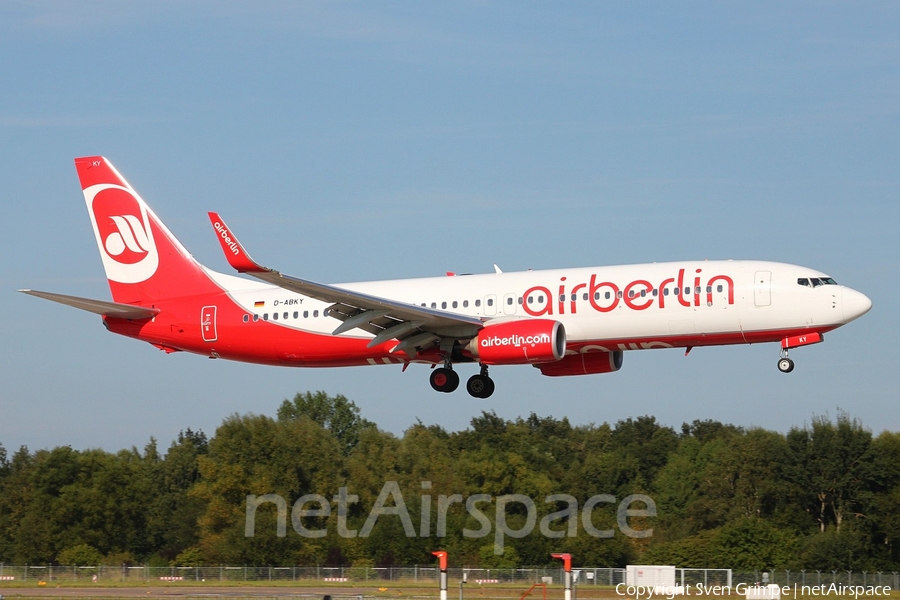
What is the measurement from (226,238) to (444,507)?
31.5m

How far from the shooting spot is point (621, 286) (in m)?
42.8

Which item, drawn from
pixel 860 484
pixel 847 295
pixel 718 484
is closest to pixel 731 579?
pixel 847 295

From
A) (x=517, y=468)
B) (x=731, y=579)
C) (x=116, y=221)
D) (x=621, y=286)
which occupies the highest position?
(x=116, y=221)

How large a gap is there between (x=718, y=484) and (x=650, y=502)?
4.72 meters

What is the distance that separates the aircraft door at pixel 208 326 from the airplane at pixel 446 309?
40 millimetres

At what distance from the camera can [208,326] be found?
49.1 meters

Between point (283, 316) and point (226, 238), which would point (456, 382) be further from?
point (226, 238)

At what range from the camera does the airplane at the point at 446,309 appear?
4172 cm

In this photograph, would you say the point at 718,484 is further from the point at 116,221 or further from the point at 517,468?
the point at 116,221

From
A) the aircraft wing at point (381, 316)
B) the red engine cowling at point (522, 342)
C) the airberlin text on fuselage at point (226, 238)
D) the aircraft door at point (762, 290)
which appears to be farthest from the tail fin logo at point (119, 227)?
Answer: the aircraft door at point (762, 290)

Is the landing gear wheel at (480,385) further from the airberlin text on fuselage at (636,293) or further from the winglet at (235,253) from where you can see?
the winglet at (235,253)

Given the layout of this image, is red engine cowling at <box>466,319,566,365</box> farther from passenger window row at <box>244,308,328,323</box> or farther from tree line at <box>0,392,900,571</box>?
tree line at <box>0,392,900,571</box>

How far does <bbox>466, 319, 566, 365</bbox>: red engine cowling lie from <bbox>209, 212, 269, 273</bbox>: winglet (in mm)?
8989

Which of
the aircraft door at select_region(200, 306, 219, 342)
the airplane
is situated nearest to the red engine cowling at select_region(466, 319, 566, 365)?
the airplane
